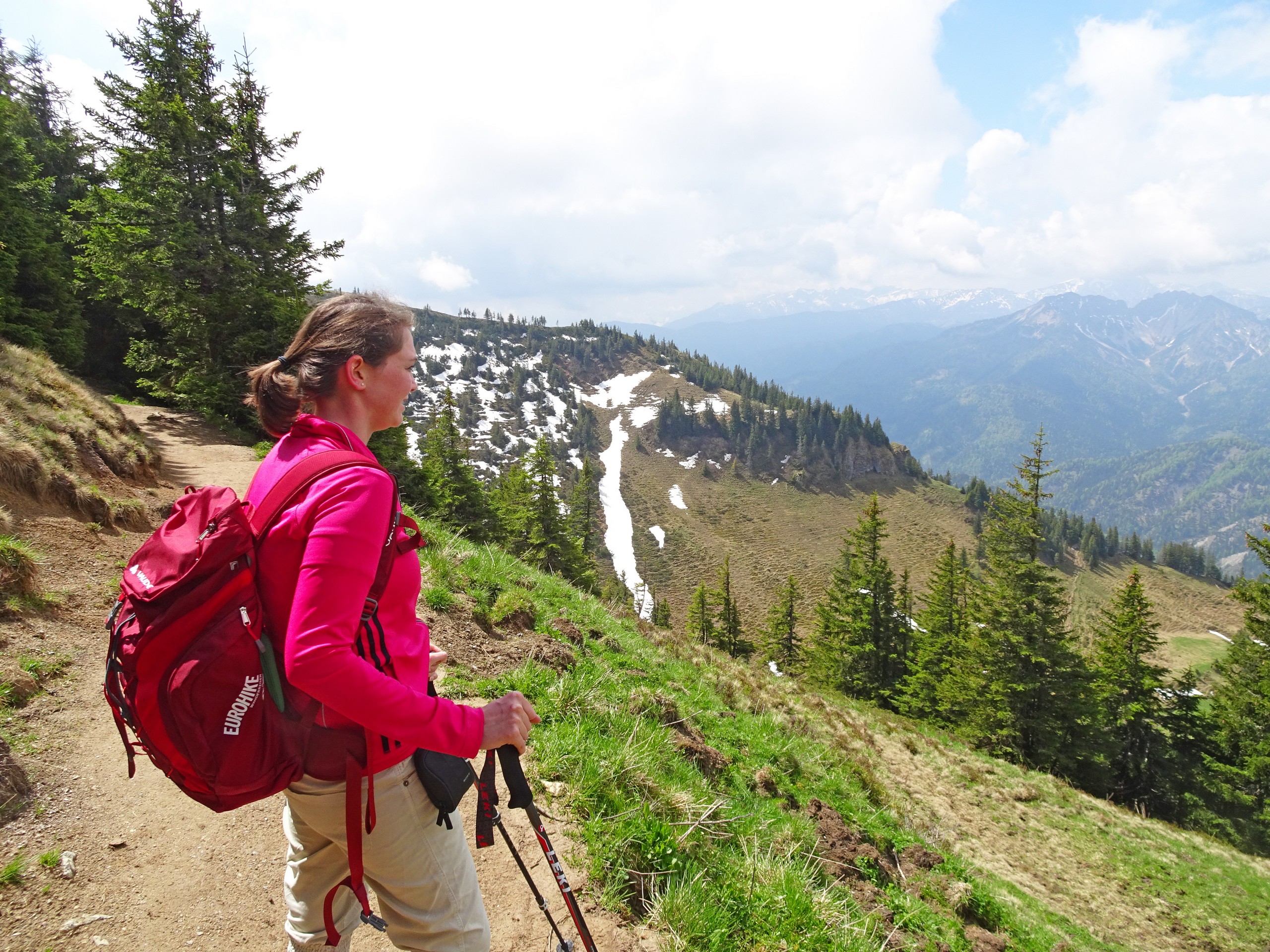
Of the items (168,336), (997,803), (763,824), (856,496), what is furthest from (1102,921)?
(856,496)

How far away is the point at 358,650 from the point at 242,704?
1.13 ft

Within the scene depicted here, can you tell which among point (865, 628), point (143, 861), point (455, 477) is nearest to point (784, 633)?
point (865, 628)

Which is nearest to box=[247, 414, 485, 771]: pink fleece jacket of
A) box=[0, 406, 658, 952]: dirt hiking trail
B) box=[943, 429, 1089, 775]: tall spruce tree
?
box=[0, 406, 658, 952]: dirt hiking trail

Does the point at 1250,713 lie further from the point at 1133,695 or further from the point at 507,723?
the point at 507,723

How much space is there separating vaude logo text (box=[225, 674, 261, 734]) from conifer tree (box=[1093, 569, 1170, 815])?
124 ft

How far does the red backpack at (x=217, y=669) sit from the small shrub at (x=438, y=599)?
21.1 feet

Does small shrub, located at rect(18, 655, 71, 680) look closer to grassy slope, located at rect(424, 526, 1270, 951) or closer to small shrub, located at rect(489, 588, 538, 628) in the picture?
grassy slope, located at rect(424, 526, 1270, 951)

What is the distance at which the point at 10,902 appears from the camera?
11.2 ft

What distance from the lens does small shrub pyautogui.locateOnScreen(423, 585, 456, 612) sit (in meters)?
8.18

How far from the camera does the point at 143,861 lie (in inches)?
157

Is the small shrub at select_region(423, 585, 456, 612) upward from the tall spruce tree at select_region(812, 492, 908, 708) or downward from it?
upward

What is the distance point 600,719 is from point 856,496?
524ft

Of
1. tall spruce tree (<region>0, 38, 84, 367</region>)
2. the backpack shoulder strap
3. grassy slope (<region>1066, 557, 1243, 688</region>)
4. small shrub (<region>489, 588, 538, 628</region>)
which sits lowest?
grassy slope (<region>1066, 557, 1243, 688</region>)

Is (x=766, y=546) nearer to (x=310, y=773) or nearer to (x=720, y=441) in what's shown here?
(x=720, y=441)
